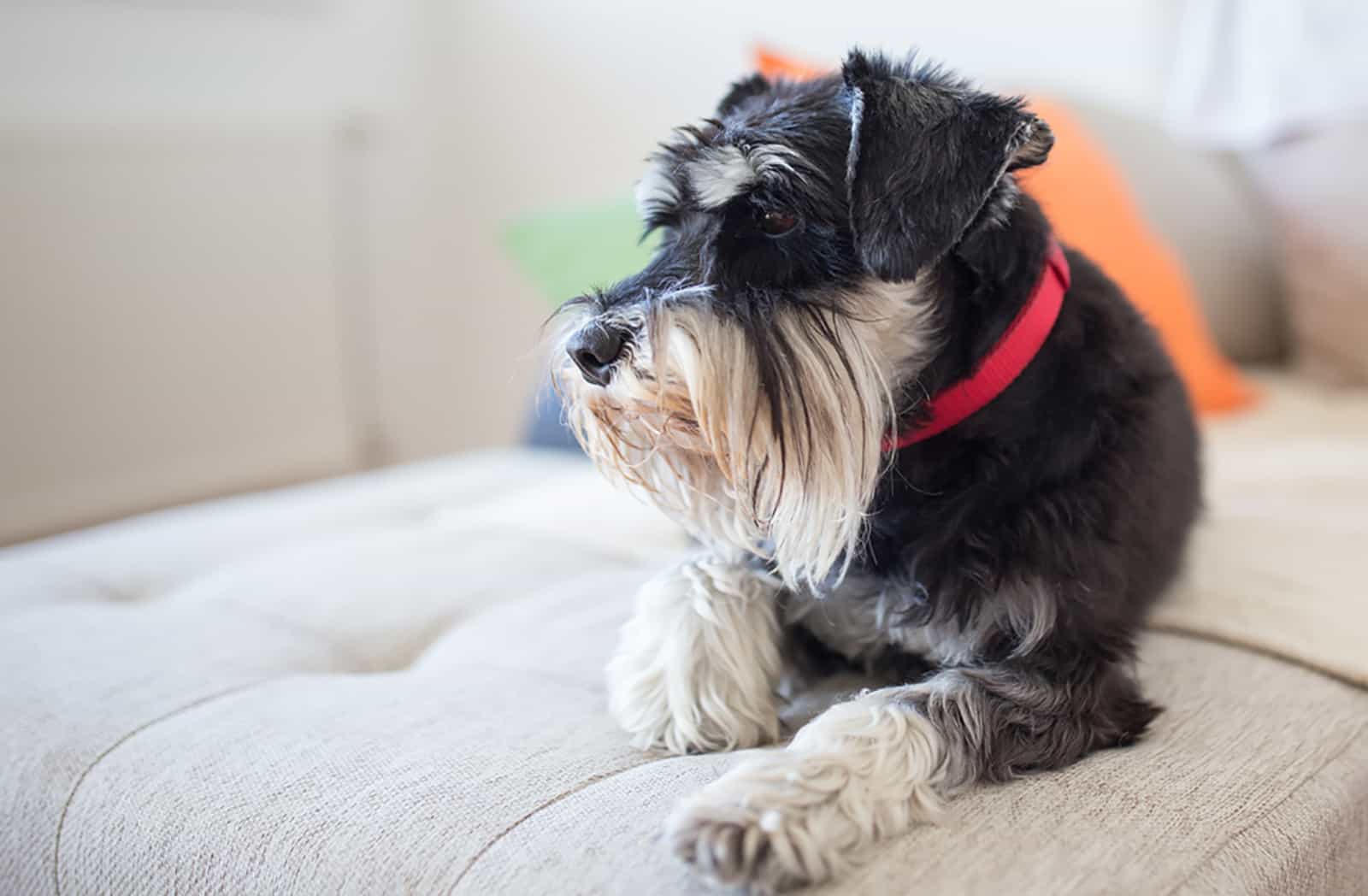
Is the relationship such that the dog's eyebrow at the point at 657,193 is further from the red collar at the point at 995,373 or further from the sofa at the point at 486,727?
the sofa at the point at 486,727

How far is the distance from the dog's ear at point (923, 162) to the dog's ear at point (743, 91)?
32 cm

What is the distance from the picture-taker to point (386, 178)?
4508 millimetres

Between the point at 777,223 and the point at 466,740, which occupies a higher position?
the point at 777,223

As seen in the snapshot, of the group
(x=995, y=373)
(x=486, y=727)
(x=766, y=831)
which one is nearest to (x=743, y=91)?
(x=995, y=373)

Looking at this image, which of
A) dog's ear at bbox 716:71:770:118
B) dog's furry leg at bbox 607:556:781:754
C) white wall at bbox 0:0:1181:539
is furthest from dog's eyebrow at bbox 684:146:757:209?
white wall at bbox 0:0:1181:539

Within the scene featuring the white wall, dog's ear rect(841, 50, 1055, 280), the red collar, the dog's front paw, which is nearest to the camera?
the dog's front paw

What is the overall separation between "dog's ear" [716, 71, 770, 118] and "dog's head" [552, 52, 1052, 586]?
23 cm

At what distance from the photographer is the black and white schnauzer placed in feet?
4.23

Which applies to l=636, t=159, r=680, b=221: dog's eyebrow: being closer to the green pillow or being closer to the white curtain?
the green pillow

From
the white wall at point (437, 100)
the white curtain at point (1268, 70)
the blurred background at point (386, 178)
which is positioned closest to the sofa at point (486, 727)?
the blurred background at point (386, 178)

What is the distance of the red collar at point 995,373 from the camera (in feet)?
4.62

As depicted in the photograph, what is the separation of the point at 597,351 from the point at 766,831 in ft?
1.73

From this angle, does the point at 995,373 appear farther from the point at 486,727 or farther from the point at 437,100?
the point at 437,100

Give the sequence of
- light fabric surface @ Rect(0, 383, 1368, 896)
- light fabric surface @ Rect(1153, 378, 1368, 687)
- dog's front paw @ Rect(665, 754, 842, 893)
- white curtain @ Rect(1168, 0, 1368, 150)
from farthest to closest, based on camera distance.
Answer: white curtain @ Rect(1168, 0, 1368, 150) → light fabric surface @ Rect(1153, 378, 1368, 687) → light fabric surface @ Rect(0, 383, 1368, 896) → dog's front paw @ Rect(665, 754, 842, 893)
